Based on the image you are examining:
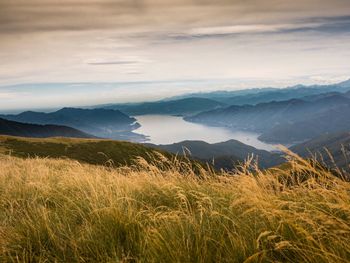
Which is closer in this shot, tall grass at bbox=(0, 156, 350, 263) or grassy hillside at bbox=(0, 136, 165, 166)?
tall grass at bbox=(0, 156, 350, 263)

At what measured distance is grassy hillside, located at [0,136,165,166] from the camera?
9954 cm

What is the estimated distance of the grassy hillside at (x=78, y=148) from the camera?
327ft

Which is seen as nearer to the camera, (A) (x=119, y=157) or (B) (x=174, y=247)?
(B) (x=174, y=247)

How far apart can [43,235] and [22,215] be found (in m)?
1.34

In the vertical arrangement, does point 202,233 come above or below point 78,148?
above

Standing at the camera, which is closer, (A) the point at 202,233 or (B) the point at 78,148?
(A) the point at 202,233

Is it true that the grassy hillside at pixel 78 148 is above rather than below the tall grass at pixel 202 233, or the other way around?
below

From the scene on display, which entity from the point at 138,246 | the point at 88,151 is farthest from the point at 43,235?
the point at 88,151

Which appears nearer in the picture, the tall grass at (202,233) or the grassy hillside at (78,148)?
the tall grass at (202,233)

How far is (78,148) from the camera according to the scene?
11325 cm

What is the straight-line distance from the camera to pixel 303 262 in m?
3.31

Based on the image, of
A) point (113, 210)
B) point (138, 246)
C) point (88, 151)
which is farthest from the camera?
point (88, 151)

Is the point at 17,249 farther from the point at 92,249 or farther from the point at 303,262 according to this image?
the point at 303,262

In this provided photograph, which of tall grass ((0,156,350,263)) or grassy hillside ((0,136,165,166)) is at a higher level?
tall grass ((0,156,350,263))
